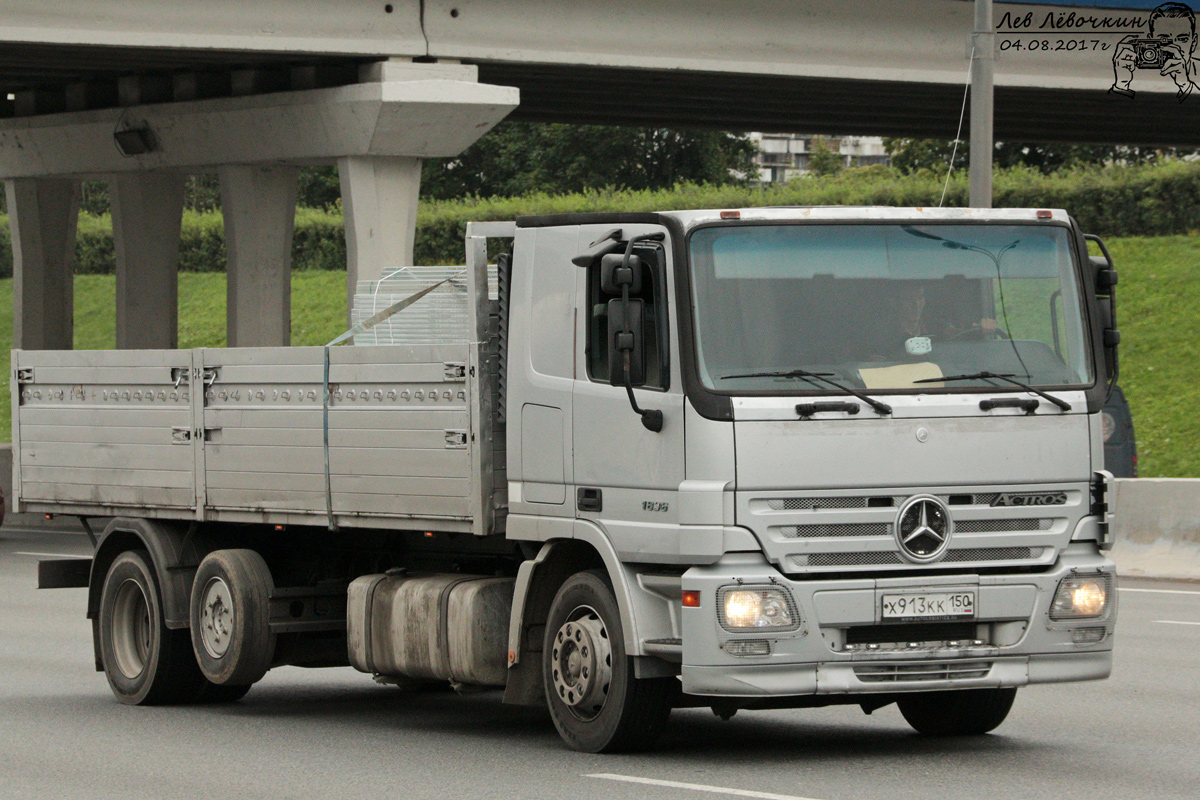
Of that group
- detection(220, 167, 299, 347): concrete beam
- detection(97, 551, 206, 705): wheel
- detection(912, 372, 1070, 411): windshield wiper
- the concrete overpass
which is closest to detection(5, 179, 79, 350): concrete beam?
the concrete overpass

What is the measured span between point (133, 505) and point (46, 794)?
3900mm

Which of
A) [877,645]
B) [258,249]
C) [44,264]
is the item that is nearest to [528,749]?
[877,645]

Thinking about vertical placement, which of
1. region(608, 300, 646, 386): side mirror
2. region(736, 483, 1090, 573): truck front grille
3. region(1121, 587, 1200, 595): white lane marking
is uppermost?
region(608, 300, 646, 386): side mirror

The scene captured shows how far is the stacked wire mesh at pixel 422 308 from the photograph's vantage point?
36.5 feet

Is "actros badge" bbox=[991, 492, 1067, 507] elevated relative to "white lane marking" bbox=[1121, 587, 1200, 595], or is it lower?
elevated

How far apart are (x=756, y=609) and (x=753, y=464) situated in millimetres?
621

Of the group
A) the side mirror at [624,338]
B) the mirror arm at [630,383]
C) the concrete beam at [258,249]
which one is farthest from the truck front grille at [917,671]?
the concrete beam at [258,249]

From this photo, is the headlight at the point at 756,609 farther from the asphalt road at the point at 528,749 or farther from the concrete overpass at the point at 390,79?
the concrete overpass at the point at 390,79

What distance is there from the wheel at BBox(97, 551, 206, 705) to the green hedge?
24.6m

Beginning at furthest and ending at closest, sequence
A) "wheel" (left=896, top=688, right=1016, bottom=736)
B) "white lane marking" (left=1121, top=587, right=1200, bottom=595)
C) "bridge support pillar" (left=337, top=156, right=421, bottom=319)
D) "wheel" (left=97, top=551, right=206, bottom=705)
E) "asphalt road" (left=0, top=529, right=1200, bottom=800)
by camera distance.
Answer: "bridge support pillar" (left=337, top=156, right=421, bottom=319)
"white lane marking" (left=1121, top=587, right=1200, bottom=595)
"wheel" (left=97, top=551, right=206, bottom=705)
"wheel" (left=896, top=688, right=1016, bottom=736)
"asphalt road" (left=0, top=529, right=1200, bottom=800)

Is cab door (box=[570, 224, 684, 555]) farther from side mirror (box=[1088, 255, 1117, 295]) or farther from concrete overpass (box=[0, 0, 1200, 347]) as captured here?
concrete overpass (box=[0, 0, 1200, 347])

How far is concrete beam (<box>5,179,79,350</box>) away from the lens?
38281 millimetres

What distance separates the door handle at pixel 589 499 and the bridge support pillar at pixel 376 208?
17.1 meters

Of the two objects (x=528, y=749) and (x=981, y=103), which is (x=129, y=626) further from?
(x=981, y=103)
